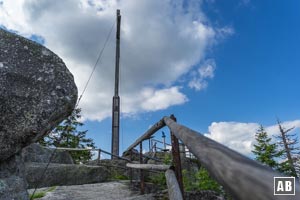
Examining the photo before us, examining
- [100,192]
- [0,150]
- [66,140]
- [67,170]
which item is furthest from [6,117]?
[66,140]

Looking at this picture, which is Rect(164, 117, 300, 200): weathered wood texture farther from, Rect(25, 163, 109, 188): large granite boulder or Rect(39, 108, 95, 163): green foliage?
Rect(39, 108, 95, 163): green foliage

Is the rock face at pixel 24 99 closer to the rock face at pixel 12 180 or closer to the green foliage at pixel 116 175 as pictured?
the rock face at pixel 12 180

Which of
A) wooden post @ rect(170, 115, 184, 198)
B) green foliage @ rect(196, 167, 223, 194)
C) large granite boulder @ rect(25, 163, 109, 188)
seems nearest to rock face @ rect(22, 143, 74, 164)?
large granite boulder @ rect(25, 163, 109, 188)

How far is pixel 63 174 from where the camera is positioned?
5.95 metres

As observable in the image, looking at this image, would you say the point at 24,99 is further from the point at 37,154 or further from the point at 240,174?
the point at 37,154

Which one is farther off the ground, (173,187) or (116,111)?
(116,111)

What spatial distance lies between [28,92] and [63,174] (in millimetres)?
3611

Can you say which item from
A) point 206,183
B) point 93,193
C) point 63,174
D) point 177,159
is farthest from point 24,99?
point 206,183

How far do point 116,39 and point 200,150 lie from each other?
14.1 metres

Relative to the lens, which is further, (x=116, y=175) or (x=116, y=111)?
(x=116, y=111)

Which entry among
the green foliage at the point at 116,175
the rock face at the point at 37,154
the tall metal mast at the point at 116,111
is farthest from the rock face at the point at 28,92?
the tall metal mast at the point at 116,111

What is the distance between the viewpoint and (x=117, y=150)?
11.8 m

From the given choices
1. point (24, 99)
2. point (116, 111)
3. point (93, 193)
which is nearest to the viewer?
point (24, 99)

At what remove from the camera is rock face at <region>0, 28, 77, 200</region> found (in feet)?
8.98
